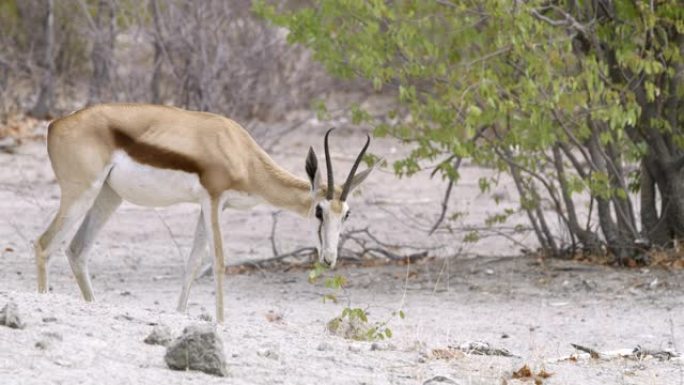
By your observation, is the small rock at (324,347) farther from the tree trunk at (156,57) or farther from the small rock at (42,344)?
the tree trunk at (156,57)

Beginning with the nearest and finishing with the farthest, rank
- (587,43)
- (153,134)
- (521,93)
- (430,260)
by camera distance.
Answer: (153,134)
(521,93)
(587,43)
(430,260)

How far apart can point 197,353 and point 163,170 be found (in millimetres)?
3049

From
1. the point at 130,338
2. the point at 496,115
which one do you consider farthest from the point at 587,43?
the point at 130,338

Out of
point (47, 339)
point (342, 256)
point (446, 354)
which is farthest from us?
point (342, 256)

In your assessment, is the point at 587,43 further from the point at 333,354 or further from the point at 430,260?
the point at 333,354

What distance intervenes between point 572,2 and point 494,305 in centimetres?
261

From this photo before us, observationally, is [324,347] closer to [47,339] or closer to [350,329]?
[350,329]

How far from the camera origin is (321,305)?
10.4 m

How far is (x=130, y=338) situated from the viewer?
635 cm

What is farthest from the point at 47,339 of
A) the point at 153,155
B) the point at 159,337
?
the point at 153,155

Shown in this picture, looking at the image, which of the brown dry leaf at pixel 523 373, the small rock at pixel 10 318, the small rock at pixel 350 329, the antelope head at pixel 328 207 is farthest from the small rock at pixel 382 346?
the small rock at pixel 10 318

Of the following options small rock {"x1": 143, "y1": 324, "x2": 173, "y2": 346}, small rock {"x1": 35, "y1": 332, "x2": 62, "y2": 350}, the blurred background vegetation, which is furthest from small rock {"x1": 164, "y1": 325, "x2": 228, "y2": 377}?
the blurred background vegetation

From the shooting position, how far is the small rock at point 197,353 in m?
5.82

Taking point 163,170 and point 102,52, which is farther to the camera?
point 102,52
